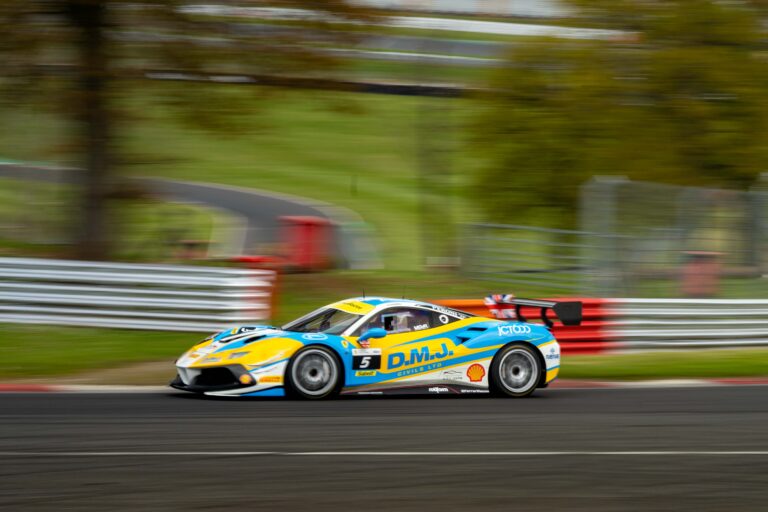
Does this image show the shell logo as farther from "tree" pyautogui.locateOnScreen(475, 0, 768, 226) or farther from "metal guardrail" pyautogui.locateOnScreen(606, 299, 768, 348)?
"tree" pyautogui.locateOnScreen(475, 0, 768, 226)

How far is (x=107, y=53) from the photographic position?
17359 millimetres

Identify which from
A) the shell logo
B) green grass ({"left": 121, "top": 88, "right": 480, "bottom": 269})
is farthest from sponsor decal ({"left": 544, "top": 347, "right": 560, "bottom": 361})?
green grass ({"left": 121, "top": 88, "right": 480, "bottom": 269})

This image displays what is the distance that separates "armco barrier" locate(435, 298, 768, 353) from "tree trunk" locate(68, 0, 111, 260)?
6470 millimetres

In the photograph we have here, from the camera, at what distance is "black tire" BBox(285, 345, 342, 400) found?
36.1 feet

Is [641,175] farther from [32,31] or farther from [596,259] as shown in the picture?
[32,31]

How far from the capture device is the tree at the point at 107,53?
1689cm

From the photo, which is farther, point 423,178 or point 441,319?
point 423,178

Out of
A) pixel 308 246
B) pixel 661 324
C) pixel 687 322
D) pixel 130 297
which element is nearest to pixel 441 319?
pixel 661 324

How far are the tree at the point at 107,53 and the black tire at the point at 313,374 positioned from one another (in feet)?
25.9

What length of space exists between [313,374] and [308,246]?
10686 millimetres

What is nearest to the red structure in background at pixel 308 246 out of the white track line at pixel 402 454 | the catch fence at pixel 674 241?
the catch fence at pixel 674 241

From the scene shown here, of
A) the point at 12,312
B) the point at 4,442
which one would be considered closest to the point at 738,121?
the point at 12,312

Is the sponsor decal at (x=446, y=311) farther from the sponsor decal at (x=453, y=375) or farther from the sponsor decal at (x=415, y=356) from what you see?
the sponsor decal at (x=453, y=375)

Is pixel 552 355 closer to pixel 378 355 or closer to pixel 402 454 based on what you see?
pixel 378 355
